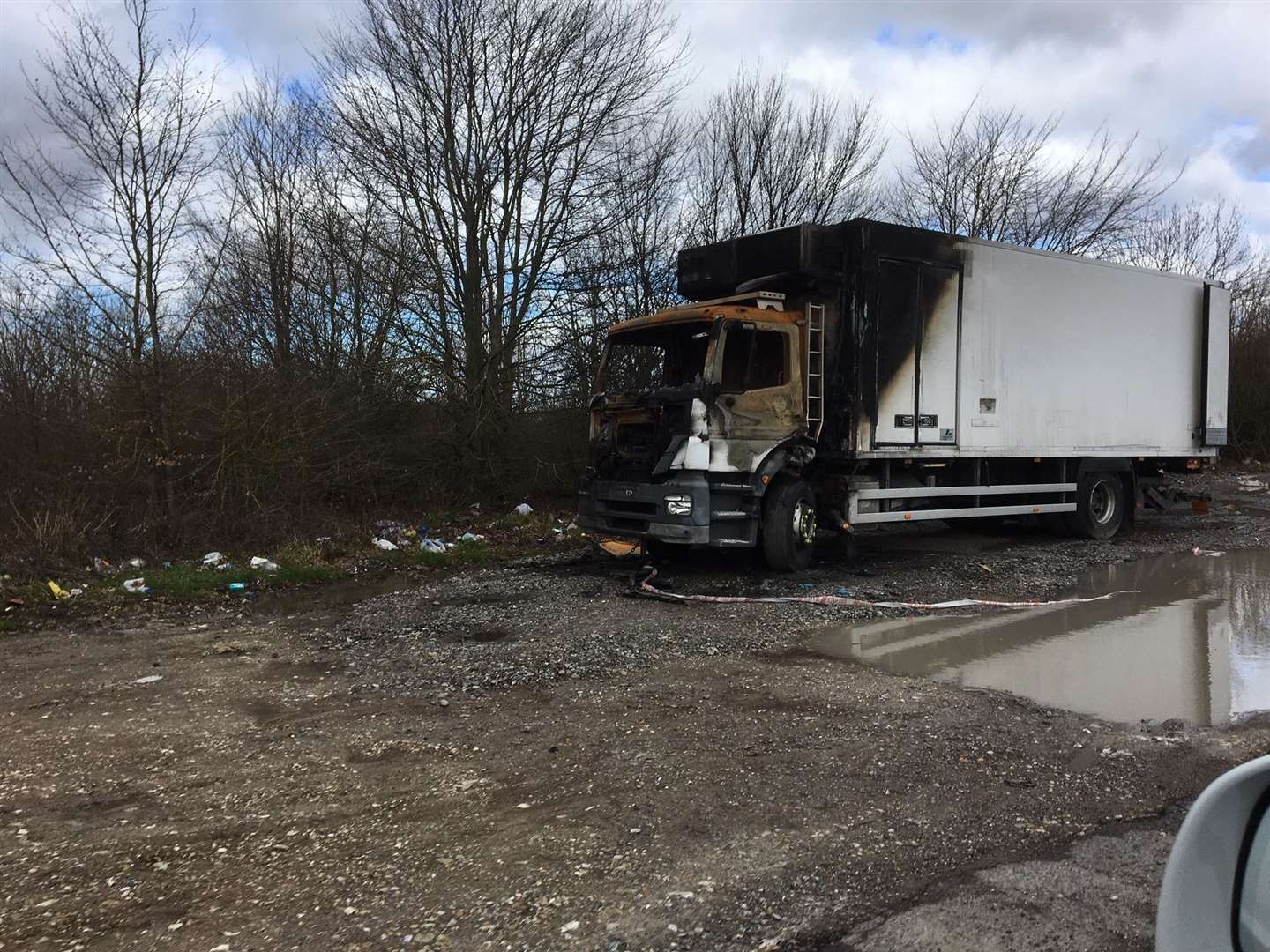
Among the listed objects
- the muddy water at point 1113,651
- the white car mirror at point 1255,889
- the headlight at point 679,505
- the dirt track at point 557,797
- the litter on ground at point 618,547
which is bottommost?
the dirt track at point 557,797

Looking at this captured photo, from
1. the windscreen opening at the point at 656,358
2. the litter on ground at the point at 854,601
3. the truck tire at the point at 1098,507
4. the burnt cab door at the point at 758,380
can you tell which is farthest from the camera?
the truck tire at the point at 1098,507

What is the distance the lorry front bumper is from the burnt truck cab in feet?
0.04

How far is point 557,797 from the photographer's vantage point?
419 cm

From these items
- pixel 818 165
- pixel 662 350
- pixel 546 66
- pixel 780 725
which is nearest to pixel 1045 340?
pixel 662 350

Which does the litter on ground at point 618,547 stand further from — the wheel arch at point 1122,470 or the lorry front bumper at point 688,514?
the wheel arch at point 1122,470

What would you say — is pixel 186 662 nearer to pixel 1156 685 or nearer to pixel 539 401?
pixel 1156 685

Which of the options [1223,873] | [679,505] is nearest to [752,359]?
[679,505]

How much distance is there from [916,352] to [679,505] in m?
3.56

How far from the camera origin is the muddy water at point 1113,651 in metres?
5.72

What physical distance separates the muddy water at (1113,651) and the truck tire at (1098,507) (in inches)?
134

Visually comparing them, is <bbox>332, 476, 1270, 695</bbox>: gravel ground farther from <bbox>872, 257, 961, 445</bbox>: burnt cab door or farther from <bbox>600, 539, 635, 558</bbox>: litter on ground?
<bbox>872, 257, 961, 445</bbox>: burnt cab door

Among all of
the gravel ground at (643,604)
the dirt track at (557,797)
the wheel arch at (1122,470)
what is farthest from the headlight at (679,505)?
the wheel arch at (1122,470)

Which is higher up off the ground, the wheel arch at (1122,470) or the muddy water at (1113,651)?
the wheel arch at (1122,470)

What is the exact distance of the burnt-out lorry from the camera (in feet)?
31.8
